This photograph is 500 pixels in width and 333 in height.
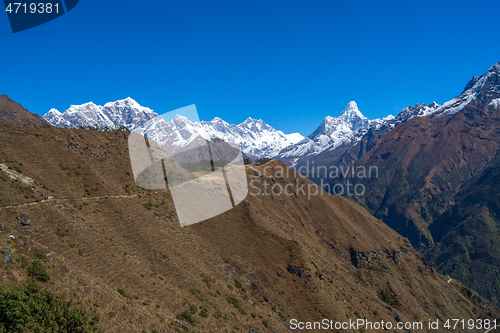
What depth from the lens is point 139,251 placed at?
137ft

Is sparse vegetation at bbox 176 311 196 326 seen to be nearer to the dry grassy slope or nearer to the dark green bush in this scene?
the dry grassy slope

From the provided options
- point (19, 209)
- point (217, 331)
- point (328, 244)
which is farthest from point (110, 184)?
point (328, 244)

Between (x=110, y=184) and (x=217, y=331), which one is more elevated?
(x=110, y=184)

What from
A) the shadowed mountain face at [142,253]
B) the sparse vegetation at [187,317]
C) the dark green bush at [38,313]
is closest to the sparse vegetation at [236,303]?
the shadowed mountain face at [142,253]

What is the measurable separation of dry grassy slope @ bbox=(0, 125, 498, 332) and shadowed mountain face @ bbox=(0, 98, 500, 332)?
206mm

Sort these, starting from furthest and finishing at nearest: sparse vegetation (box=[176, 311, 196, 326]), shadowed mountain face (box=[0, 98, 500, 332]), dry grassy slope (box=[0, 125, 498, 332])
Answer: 1. sparse vegetation (box=[176, 311, 196, 326])
2. dry grassy slope (box=[0, 125, 498, 332])
3. shadowed mountain face (box=[0, 98, 500, 332])

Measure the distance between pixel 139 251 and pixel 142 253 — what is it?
0.59m

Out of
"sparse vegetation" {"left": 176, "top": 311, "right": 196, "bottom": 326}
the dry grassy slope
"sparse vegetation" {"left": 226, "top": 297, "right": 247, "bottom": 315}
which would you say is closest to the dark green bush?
the dry grassy slope

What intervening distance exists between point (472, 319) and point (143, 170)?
14639cm

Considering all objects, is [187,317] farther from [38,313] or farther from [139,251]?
[38,313]

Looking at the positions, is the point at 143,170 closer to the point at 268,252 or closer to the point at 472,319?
the point at 268,252

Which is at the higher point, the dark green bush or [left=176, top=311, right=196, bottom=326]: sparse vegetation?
the dark green bush

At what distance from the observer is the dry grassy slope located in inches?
1099

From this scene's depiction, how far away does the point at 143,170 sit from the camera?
223 ft
